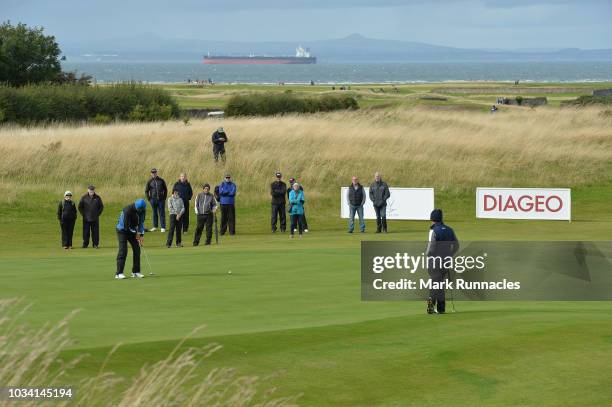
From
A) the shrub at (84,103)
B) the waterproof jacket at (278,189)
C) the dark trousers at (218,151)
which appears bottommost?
the waterproof jacket at (278,189)

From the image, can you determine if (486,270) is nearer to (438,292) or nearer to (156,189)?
(438,292)

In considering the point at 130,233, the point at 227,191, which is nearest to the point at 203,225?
the point at 227,191

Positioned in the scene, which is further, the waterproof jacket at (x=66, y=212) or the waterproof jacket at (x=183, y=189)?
the waterproof jacket at (x=183, y=189)

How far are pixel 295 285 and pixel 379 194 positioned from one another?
45.7ft

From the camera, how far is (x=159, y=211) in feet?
111

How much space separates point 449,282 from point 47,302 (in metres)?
6.25

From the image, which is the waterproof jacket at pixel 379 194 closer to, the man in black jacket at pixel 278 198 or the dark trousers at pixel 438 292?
the man in black jacket at pixel 278 198

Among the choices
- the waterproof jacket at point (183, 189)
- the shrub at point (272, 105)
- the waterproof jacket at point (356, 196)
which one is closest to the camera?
the waterproof jacket at point (183, 189)

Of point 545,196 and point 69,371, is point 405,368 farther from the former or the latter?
point 545,196

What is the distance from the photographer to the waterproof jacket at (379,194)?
32.6m

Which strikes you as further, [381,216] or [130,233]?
[381,216]

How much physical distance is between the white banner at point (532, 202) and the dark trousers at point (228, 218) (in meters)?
8.62

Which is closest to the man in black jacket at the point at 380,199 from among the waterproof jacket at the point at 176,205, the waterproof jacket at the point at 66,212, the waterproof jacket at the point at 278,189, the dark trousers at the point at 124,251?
the waterproof jacket at the point at 278,189

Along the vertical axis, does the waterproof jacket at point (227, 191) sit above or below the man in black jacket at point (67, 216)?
above
